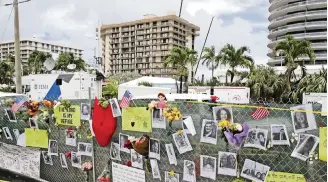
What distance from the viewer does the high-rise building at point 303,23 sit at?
77438 mm

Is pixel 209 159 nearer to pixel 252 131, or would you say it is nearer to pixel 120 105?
pixel 252 131

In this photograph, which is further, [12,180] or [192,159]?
[12,180]

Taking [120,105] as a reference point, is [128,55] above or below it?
above

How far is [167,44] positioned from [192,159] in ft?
423

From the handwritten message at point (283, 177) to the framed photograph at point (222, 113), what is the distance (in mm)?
694

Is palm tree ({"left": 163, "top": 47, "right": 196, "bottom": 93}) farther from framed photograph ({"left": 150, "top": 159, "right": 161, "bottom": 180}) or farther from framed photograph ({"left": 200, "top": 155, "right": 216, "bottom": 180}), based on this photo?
framed photograph ({"left": 200, "top": 155, "right": 216, "bottom": 180})

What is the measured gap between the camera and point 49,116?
20.4 feet

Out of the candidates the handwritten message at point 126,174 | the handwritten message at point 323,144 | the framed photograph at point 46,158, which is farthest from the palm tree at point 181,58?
the handwritten message at point 323,144

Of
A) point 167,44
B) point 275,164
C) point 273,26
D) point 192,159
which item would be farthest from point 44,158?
point 167,44

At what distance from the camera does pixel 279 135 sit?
3.74 metres

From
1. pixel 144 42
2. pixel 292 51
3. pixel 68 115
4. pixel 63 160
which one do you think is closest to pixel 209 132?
pixel 68 115

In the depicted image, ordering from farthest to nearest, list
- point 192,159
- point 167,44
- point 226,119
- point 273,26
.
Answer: point 167,44 → point 273,26 → point 192,159 → point 226,119

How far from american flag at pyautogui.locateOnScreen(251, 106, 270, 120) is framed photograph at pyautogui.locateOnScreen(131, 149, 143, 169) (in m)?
1.81

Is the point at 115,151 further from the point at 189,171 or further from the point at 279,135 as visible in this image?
the point at 279,135
